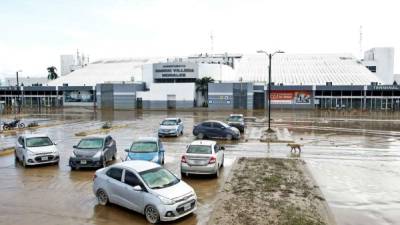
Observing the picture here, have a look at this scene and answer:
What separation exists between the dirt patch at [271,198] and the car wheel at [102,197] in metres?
3.66

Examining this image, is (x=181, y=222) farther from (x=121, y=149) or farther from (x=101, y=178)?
(x=121, y=149)

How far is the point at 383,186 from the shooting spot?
16.4 m

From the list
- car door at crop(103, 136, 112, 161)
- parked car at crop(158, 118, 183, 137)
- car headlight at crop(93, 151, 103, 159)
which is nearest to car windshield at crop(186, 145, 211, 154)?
car headlight at crop(93, 151, 103, 159)

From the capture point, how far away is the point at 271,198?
13852 millimetres

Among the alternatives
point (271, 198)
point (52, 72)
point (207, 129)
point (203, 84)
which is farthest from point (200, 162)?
point (52, 72)

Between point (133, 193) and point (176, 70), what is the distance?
226ft

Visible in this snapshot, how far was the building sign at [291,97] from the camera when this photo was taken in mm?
76562

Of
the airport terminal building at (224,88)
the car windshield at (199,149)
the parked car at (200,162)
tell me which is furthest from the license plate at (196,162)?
the airport terminal building at (224,88)

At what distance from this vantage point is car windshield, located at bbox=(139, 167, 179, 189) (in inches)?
479

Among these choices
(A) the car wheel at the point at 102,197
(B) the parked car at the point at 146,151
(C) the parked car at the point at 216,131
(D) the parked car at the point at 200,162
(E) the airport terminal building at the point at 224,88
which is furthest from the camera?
(E) the airport terminal building at the point at 224,88

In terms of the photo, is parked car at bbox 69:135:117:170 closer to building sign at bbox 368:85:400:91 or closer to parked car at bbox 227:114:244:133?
parked car at bbox 227:114:244:133

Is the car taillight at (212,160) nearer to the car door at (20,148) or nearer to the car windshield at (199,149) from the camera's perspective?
the car windshield at (199,149)

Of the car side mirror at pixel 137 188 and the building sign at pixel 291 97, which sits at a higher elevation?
the building sign at pixel 291 97

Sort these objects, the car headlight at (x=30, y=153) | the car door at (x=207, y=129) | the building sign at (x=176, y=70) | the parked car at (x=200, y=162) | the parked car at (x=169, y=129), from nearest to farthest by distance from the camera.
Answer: the parked car at (x=200, y=162), the car headlight at (x=30, y=153), the car door at (x=207, y=129), the parked car at (x=169, y=129), the building sign at (x=176, y=70)
